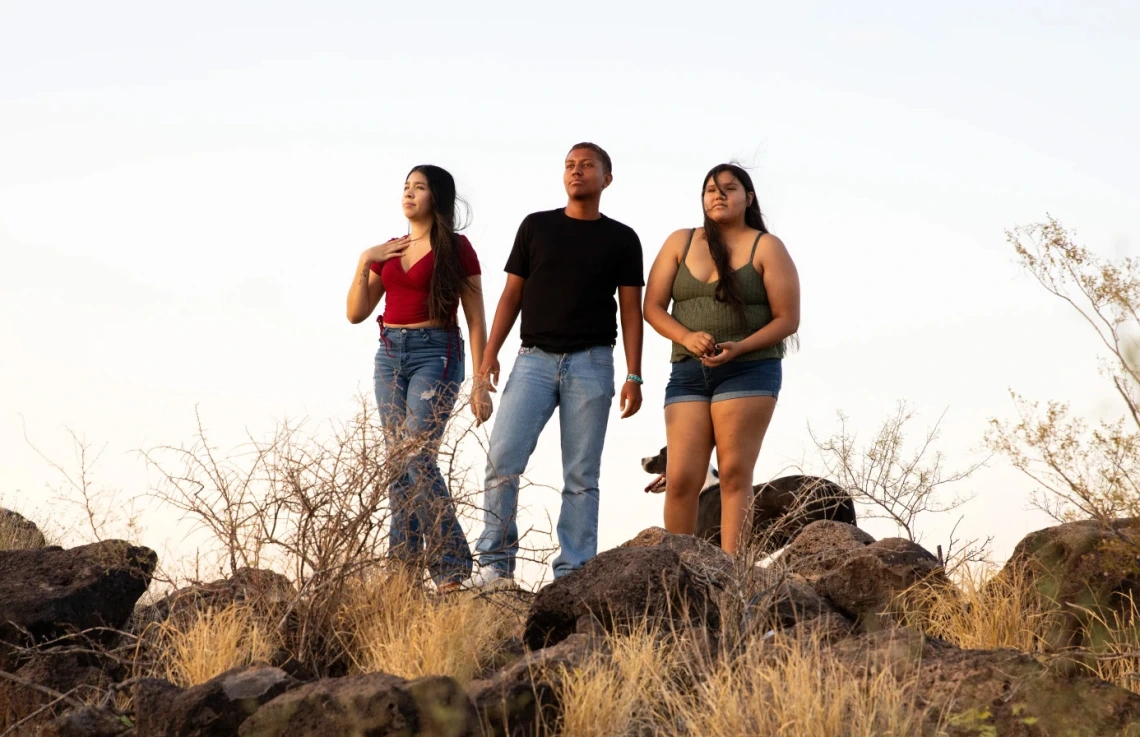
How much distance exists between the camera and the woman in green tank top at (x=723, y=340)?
267 inches

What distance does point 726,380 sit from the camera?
6805 mm

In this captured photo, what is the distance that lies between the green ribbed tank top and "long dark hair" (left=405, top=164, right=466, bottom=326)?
4.21 ft

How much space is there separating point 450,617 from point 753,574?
4.46 feet

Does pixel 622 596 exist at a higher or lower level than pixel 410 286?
lower

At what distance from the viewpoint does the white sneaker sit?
642 cm

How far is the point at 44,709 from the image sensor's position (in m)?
5.64

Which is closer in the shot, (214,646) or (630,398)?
(214,646)

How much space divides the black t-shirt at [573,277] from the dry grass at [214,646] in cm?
221

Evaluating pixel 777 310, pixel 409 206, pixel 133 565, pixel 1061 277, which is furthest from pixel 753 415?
pixel 133 565

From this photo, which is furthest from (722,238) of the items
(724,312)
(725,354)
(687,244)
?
(725,354)

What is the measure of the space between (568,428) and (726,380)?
0.89 meters

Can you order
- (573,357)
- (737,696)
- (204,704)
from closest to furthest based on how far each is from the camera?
(737,696) → (204,704) → (573,357)

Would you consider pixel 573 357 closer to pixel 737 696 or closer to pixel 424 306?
pixel 424 306

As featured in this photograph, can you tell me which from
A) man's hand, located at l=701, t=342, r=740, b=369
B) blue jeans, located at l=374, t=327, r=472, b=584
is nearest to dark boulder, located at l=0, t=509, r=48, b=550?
blue jeans, located at l=374, t=327, r=472, b=584
